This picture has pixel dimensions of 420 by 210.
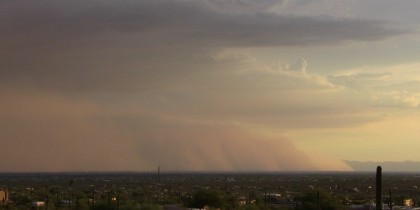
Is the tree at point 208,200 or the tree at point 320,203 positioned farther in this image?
the tree at point 208,200

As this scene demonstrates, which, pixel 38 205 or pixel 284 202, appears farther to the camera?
pixel 284 202

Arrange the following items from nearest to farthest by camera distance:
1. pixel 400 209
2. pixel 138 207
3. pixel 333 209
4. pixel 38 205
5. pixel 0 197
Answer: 1. pixel 138 207
2. pixel 400 209
3. pixel 333 209
4. pixel 38 205
5. pixel 0 197

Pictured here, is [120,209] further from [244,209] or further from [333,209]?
[333,209]

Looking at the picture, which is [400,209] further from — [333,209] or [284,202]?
[284,202]

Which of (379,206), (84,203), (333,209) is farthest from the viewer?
(84,203)

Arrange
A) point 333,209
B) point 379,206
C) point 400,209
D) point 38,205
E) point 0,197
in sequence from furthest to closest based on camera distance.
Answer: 1. point 0,197
2. point 38,205
3. point 333,209
4. point 400,209
5. point 379,206

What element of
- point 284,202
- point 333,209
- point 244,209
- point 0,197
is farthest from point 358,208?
point 0,197

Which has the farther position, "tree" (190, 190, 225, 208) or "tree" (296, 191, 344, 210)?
"tree" (190, 190, 225, 208)

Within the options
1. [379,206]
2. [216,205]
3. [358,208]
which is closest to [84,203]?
[216,205]

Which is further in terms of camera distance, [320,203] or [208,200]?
[208,200]
